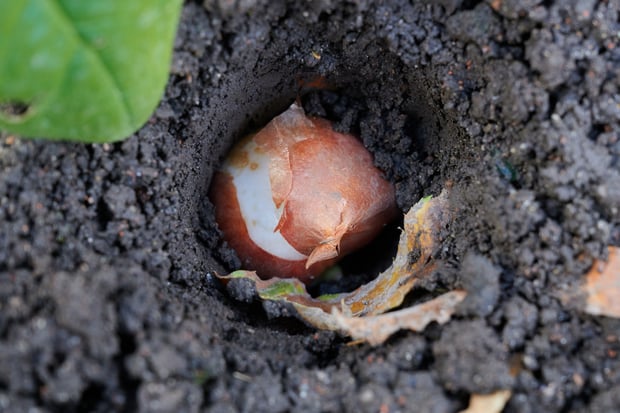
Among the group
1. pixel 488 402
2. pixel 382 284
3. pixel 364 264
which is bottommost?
pixel 364 264

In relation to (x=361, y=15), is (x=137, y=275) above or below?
below

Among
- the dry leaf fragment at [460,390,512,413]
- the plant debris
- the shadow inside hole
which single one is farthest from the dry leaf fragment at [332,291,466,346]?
the shadow inside hole

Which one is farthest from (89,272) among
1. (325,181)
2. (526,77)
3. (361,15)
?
(526,77)

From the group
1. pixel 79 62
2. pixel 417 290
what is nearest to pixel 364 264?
pixel 417 290

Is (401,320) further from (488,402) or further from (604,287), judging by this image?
(604,287)

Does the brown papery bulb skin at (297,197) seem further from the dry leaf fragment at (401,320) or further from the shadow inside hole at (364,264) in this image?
the dry leaf fragment at (401,320)

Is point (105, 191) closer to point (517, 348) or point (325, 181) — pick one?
point (325, 181)

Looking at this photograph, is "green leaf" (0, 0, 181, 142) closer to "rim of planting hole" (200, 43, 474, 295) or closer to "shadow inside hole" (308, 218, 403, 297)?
"rim of planting hole" (200, 43, 474, 295)
